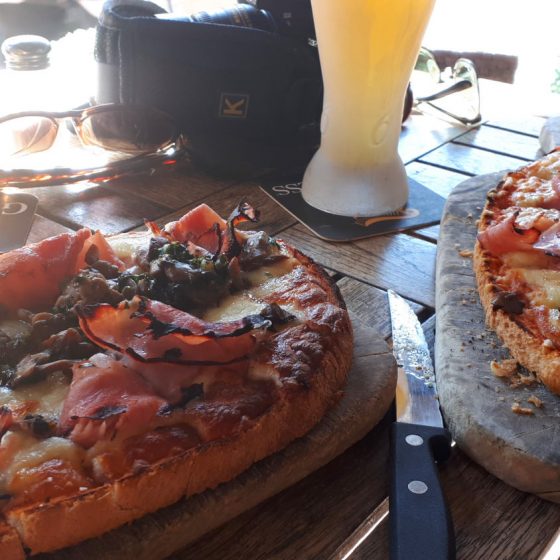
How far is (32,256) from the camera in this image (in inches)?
35.5

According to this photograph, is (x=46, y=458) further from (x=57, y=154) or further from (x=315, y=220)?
(x=57, y=154)

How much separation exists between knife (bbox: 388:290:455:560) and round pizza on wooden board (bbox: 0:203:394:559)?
5 centimetres

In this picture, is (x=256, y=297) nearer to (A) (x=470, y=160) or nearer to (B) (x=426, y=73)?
(A) (x=470, y=160)

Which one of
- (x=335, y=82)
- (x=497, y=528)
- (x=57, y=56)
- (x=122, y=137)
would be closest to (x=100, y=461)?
(x=497, y=528)

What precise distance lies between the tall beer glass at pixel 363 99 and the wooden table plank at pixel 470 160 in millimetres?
336

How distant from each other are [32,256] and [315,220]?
0.69 meters

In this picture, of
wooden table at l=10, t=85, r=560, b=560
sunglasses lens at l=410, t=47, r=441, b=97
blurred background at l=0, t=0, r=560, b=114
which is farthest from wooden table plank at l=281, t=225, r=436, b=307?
blurred background at l=0, t=0, r=560, b=114

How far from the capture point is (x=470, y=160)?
6.04ft

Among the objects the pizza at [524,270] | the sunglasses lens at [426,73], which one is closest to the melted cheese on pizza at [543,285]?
the pizza at [524,270]

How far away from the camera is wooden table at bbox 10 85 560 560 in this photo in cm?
71

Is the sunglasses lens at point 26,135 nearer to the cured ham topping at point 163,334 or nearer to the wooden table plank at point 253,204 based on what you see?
the wooden table plank at point 253,204

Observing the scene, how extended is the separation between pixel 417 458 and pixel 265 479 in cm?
18

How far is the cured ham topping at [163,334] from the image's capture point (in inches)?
28.7

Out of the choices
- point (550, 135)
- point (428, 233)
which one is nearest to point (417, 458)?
point (428, 233)
